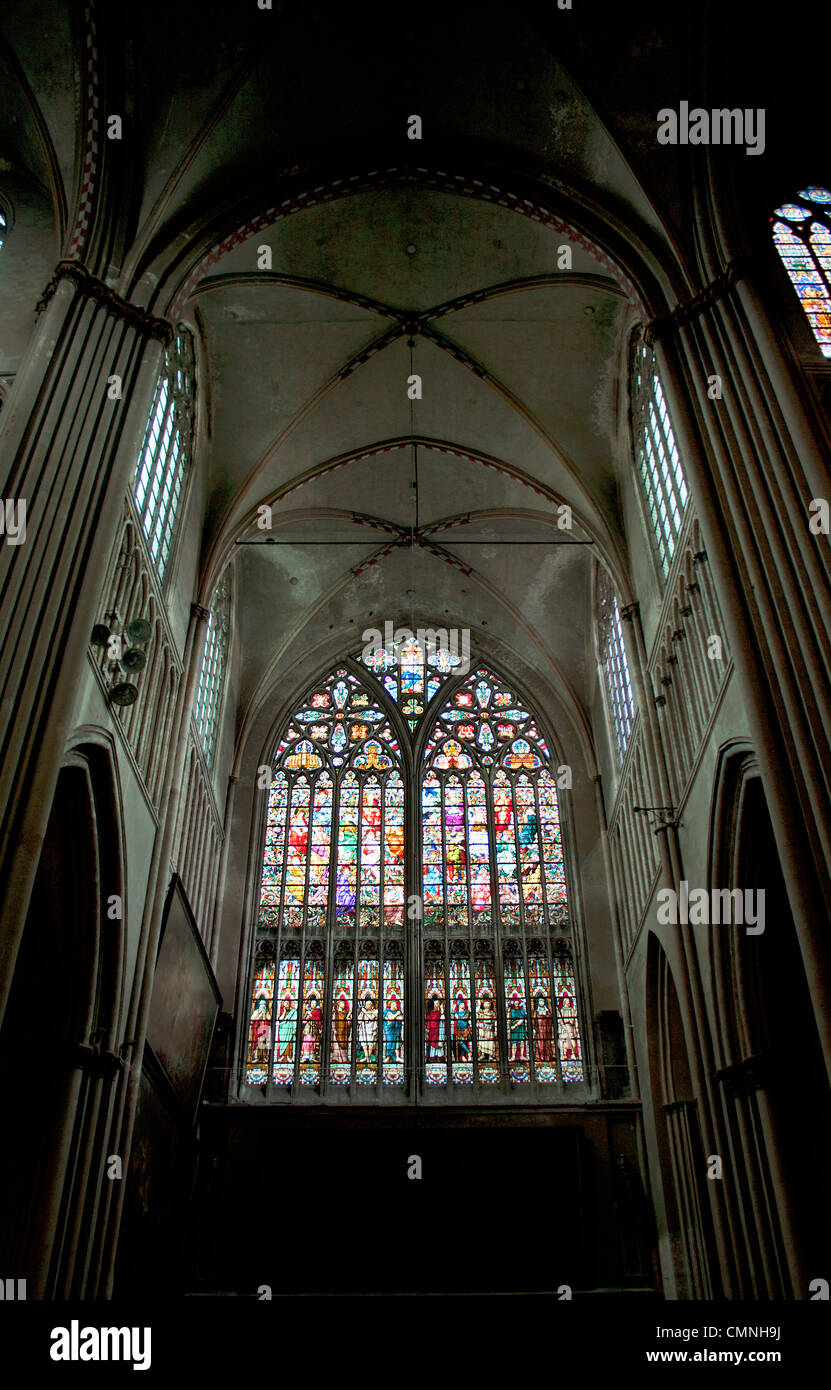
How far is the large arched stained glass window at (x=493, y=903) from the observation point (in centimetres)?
1744

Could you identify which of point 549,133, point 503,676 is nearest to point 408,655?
point 503,676

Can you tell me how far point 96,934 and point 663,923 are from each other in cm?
721

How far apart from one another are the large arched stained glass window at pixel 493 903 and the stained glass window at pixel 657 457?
23.4 feet

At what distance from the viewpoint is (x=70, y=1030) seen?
35.1ft

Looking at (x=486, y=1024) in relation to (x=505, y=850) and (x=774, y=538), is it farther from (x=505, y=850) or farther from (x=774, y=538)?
(x=774, y=538)

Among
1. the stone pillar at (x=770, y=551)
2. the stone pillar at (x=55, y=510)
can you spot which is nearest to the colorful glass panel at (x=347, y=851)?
the stone pillar at (x=55, y=510)

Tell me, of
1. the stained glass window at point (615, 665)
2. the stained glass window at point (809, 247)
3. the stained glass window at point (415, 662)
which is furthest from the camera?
the stained glass window at point (415, 662)

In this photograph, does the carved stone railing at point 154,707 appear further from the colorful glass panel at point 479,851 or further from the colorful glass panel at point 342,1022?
the colorful glass panel at point 479,851

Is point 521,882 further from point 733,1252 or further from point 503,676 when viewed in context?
point 733,1252

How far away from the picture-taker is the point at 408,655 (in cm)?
2270

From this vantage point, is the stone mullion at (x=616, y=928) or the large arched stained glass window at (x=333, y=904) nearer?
the stone mullion at (x=616, y=928)

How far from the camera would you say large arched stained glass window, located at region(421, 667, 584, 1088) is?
17.4m

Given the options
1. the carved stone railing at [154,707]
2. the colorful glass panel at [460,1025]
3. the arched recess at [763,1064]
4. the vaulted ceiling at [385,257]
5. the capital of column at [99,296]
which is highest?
the vaulted ceiling at [385,257]

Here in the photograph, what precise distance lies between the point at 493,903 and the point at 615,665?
4.99 meters
